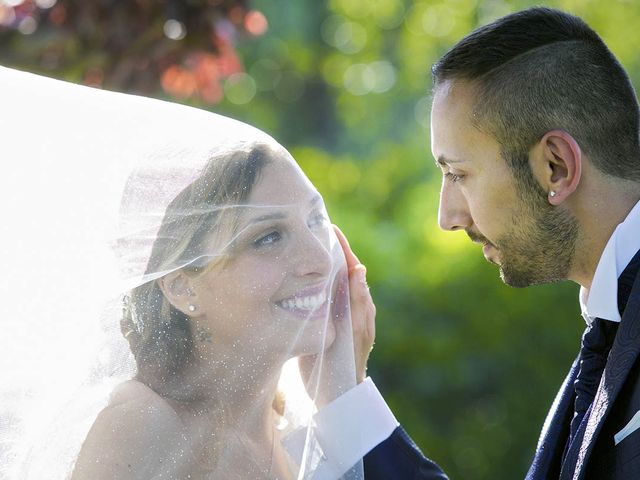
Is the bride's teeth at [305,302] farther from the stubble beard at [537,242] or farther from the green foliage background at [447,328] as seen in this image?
the green foliage background at [447,328]

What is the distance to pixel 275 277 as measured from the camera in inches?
102

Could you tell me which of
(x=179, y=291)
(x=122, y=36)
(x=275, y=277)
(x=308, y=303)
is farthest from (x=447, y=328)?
(x=179, y=291)

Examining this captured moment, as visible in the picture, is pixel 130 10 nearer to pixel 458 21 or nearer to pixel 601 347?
pixel 601 347

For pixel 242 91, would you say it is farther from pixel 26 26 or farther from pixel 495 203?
pixel 495 203

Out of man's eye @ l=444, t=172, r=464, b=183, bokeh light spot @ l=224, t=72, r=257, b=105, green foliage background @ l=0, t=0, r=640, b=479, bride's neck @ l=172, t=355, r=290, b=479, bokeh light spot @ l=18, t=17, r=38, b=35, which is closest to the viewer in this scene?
bride's neck @ l=172, t=355, r=290, b=479

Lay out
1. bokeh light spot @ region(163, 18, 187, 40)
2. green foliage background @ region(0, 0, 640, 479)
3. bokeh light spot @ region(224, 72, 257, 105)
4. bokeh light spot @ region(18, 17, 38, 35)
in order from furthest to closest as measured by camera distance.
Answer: bokeh light spot @ region(224, 72, 257, 105) → green foliage background @ region(0, 0, 640, 479) → bokeh light spot @ region(163, 18, 187, 40) → bokeh light spot @ region(18, 17, 38, 35)

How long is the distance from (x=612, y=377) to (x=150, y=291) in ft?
3.94

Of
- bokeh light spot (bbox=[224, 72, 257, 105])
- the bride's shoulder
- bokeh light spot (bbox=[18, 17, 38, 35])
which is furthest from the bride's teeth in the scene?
bokeh light spot (bbox=[224, 72, 257, 105])

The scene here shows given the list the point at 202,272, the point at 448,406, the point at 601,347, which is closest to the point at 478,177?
the point at 601,347

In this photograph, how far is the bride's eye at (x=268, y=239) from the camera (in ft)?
8.46

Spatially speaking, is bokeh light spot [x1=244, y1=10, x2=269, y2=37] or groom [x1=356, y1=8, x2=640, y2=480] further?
bokeh light spot [x1=244, y1=10, x2=269, y2=37]

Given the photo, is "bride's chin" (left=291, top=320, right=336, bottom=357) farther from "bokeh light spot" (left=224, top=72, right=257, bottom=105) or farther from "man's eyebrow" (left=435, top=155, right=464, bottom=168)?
"bokeh light spot" (left=224, top=72, right=257, bottom=105)

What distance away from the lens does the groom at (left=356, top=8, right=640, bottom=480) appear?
8.76 ft

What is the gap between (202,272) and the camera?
2520 mm
